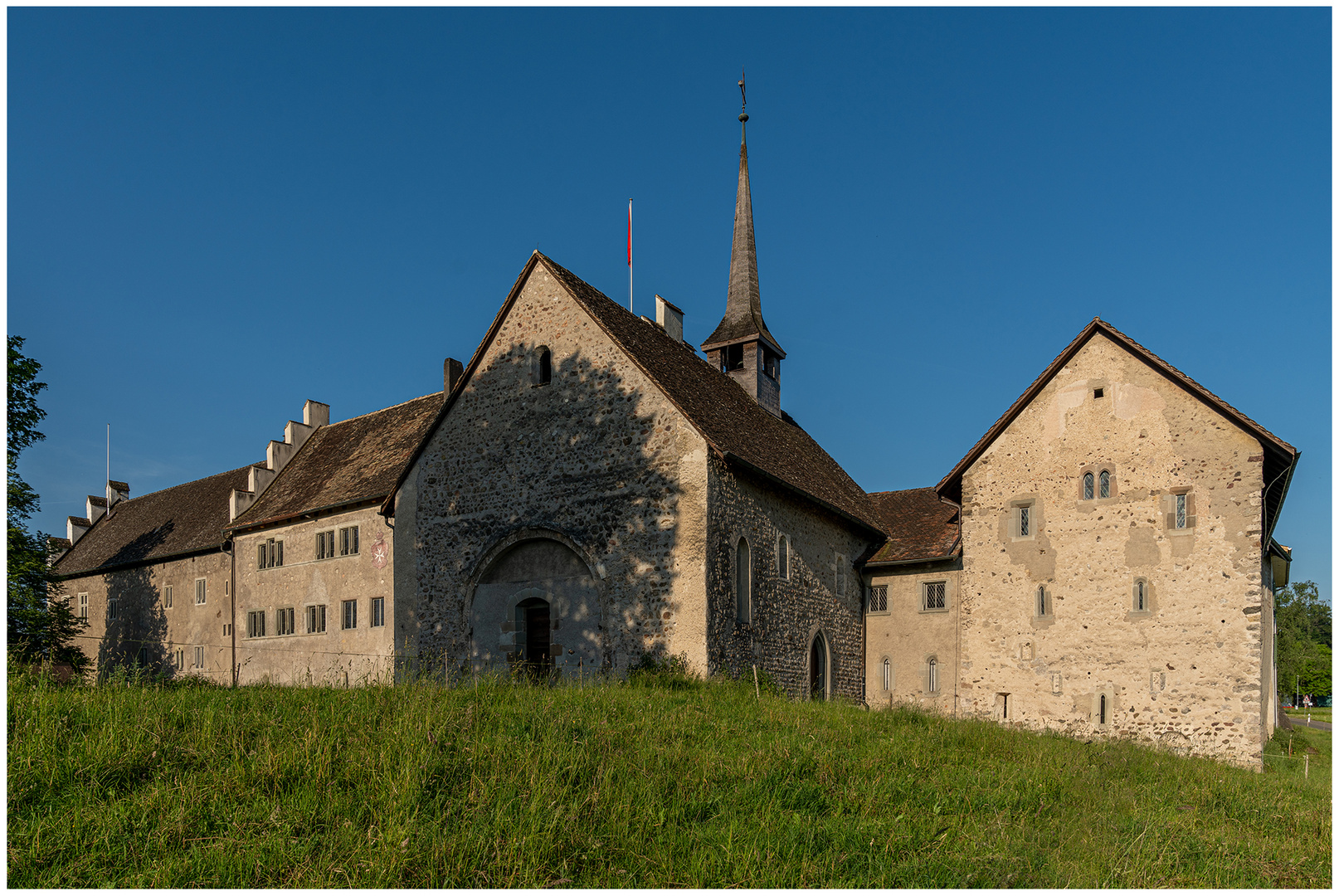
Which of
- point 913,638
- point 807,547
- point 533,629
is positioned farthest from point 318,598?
point 913,638

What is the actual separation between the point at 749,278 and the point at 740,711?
22.1 m

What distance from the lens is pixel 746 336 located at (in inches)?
1255

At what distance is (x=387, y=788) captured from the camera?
28.1 feet

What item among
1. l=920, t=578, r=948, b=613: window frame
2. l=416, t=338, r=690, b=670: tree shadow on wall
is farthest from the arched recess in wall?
l=920, t=578, r=948, b=613: window frame

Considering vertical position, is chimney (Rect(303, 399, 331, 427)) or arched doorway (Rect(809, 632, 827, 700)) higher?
chimney (Rect(303, 399, 331, 427))

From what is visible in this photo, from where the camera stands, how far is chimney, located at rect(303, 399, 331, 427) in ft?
123

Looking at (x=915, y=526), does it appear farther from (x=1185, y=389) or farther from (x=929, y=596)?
(x=1185, y=389)

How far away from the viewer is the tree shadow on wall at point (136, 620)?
34562 millimetres

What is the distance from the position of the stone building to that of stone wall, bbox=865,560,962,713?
0.24 ft

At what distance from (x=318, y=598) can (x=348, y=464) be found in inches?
198

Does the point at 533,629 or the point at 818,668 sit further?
the point at 818,668

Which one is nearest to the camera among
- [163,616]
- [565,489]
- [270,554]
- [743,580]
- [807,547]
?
[743,580]

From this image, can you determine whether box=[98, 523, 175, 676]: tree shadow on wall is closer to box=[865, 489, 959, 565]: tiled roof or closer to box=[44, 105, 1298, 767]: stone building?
box=[44, 105, 1298, 767]: stone building

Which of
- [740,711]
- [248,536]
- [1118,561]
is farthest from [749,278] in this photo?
[740,711]
